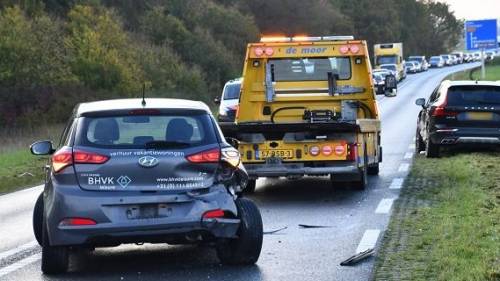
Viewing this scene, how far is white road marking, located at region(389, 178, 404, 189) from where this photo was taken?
1397cm

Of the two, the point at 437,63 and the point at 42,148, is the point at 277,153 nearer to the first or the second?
the point at 42,148

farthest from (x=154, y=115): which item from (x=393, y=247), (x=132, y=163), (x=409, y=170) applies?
(x=409, y=170)

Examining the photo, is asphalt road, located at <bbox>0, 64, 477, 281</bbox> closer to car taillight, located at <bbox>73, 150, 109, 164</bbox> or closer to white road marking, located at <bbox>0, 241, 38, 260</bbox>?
white road marking, located at <bbox>0, 241, 38, 260</bbox>

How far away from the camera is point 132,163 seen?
7.70 metres

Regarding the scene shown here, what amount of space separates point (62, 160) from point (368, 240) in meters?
3.36

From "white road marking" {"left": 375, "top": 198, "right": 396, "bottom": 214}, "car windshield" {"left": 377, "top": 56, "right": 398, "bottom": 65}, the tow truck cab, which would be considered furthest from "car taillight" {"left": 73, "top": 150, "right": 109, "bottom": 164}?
"car windshield" {"left": 377, "top": 56, "right": 398, "bottom": 65}

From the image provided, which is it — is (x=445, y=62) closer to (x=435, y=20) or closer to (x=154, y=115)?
(x=435, y=20)

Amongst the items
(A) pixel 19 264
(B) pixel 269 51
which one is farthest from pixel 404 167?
(A) pixel 19 264

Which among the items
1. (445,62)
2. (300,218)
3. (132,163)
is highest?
(132,163)

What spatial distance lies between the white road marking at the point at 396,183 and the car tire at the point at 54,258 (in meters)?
7.06

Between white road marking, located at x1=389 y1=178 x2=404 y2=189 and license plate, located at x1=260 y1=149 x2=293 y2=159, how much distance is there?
198 centimetres

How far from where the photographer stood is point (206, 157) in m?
7.89

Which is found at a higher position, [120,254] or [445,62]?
[120,254]

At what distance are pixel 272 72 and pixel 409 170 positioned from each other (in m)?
3.20
